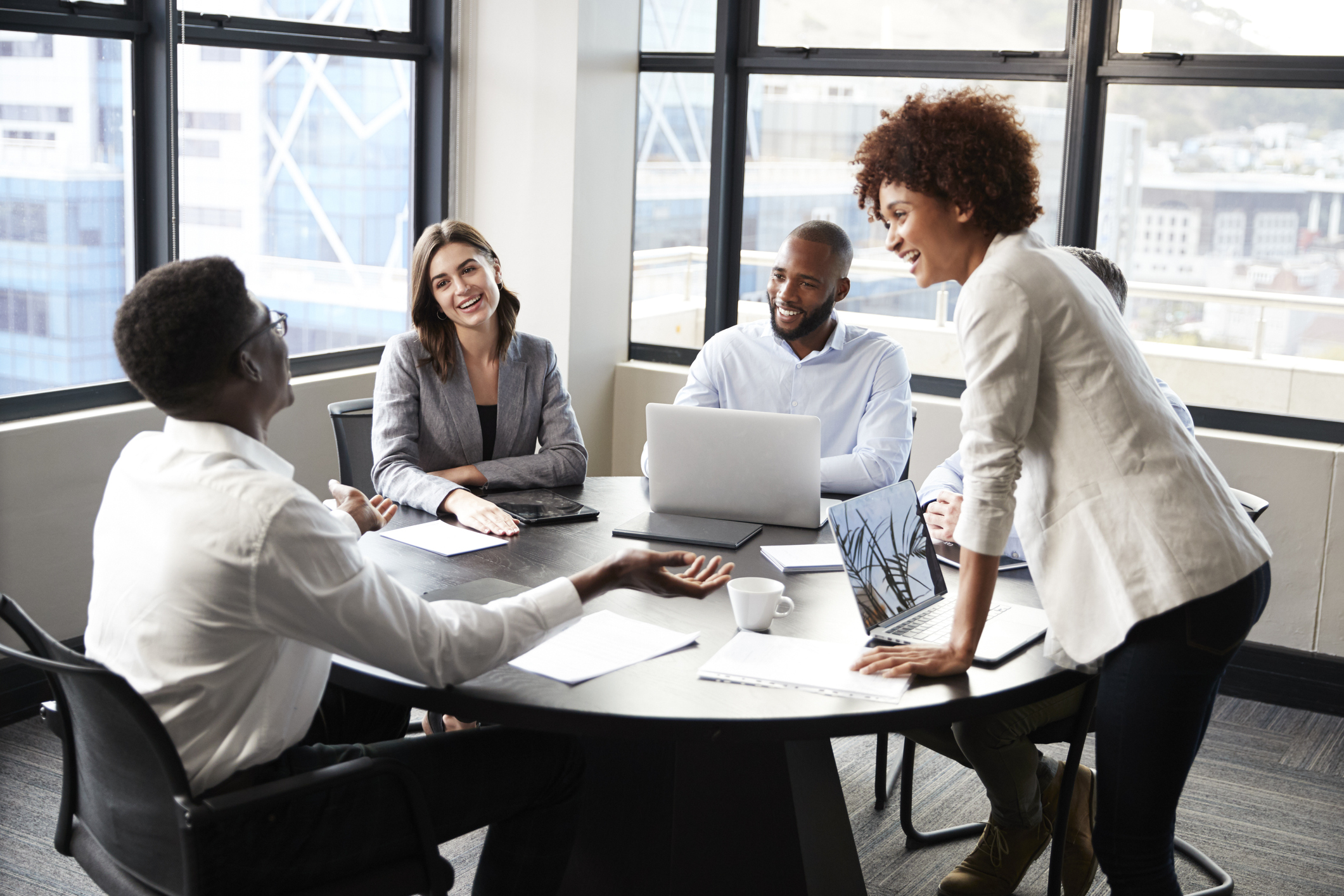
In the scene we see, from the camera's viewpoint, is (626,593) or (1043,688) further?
(626,593)

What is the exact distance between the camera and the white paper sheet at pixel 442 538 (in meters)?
2.35

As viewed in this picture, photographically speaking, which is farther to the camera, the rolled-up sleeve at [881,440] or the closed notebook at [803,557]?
the rolled-up sleeve at [881,440]

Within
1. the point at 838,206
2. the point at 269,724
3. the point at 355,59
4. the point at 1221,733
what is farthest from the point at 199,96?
the point at 1221,733

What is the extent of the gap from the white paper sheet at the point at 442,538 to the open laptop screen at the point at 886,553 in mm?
785

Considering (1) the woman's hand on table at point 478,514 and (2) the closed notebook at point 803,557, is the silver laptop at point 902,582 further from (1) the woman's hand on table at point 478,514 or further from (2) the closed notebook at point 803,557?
(1) the woman's hand on table at point 478,514

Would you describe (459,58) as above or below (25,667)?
above

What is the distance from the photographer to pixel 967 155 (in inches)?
67.0

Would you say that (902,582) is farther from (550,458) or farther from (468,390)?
(468,390)

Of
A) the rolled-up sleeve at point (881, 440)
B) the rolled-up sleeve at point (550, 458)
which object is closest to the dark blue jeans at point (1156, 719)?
the rolled-up sleeve at point (881, 440)

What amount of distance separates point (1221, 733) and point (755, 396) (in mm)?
1627

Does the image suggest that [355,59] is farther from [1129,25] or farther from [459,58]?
[1129,25]

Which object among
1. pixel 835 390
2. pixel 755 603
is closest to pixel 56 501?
pixel 835 390

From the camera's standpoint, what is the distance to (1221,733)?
11.1 ft

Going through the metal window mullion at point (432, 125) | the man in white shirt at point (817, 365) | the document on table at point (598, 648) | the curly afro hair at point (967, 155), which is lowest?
the document on table at point (598, 648)
